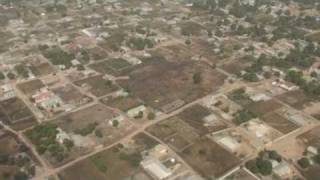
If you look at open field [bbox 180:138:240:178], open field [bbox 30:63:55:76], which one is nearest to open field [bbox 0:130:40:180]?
open field [bbox 180:138:240:178]

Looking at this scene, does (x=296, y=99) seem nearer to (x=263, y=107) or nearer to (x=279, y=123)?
(x=263, y=107)

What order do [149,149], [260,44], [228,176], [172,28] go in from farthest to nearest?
[172,28] → [260,44] → [149,149] → [228,176]

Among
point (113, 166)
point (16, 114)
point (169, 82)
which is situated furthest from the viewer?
point (169, 82)

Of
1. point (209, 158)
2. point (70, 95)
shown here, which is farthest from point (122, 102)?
point (209, 158)

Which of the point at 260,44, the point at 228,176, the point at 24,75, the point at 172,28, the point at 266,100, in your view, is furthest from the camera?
the point at 172,28

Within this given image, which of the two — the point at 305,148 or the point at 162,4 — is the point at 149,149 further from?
the point at 162,4

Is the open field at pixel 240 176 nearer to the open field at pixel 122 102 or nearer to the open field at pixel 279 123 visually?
the open field at pixel 279 123

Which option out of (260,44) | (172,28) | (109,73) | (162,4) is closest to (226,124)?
(109,73)

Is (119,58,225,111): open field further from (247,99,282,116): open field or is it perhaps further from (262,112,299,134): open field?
(262,112,299,134): open field
